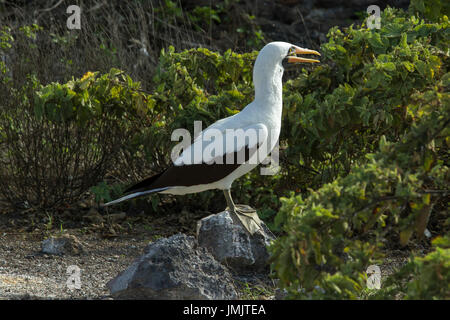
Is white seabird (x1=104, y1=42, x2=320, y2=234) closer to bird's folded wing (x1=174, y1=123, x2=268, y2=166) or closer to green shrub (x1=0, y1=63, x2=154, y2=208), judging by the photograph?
bird's folded wing (x1=174, y1=123, x2=268, y2=166)

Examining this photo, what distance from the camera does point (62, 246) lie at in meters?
5.24

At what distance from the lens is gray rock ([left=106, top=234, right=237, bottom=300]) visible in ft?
12.3

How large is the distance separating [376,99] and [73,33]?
4.07 metres

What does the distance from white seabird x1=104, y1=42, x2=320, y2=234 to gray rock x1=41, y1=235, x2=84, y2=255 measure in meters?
0.75

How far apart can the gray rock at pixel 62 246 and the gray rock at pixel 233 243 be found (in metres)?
1.06

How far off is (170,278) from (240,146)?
3.90 ft

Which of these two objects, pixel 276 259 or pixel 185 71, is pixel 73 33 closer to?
pixel 185 71

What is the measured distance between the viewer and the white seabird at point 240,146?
463 centimetres

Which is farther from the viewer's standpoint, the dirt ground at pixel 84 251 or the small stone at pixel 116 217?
the small stone at pixel 116 217
